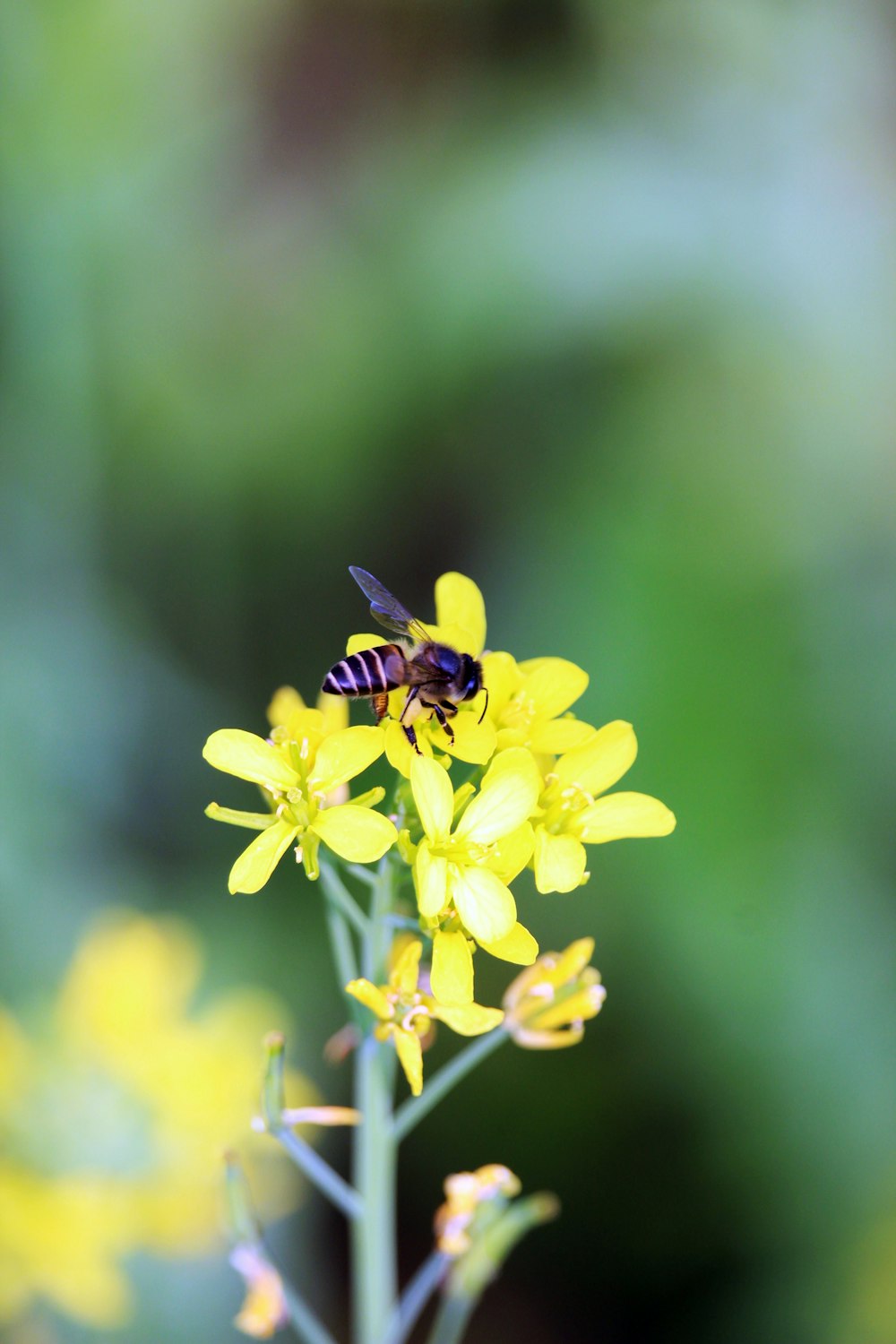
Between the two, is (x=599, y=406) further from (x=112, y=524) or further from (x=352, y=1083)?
(x=352, y=1083)

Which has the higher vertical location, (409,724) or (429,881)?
(409,724)

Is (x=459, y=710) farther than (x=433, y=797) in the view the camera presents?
Yes

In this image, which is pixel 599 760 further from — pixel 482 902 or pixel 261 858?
pixel 261 858

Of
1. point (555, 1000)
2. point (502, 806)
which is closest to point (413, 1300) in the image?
point (555, 1000)

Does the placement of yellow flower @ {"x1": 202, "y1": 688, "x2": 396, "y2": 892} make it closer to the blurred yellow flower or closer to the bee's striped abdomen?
the bee's striped abdomen

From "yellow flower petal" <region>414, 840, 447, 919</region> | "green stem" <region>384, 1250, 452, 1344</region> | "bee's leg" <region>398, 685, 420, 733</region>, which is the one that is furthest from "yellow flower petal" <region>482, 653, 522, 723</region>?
"green stem" <region>384, 1250, 452, 1344</region>

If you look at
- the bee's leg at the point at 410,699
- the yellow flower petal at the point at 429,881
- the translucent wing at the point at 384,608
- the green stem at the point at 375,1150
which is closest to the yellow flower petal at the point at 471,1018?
the yellow flower petal at the point at 429,881
